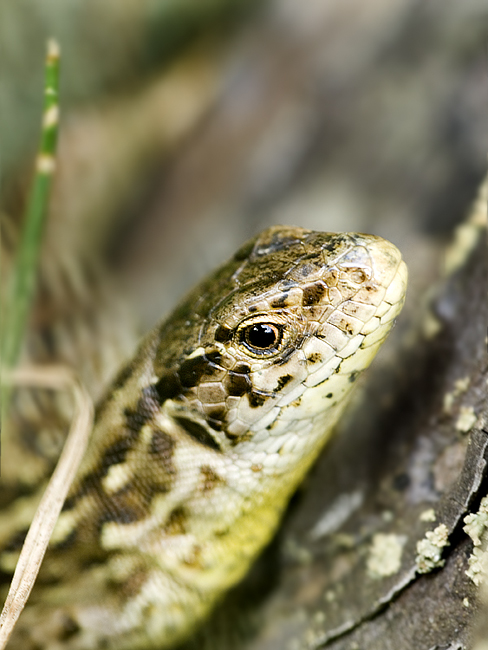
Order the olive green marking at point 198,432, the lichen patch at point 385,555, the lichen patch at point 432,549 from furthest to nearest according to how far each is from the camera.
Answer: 1. the olive green marking at point 198,432
2. the lichen patch at point 385,555
3. the lichen patch at point 432,549

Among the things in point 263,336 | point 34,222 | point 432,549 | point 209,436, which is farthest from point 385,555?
point 34,222

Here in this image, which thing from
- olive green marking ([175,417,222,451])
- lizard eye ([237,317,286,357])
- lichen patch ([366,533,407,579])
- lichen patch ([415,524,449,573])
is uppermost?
lizard eye ([237,317,286,357])

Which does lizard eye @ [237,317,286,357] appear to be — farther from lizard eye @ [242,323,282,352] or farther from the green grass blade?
the green grass blade

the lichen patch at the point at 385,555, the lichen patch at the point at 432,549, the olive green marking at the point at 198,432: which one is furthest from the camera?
the olive green marking at the point at 198,432

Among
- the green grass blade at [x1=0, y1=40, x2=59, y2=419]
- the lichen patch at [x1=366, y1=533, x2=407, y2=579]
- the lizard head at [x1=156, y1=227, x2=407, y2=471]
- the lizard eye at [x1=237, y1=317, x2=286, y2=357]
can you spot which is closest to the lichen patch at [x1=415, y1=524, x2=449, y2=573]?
the lichen patch at [x1=366, y1=533, x2=407, y2=579]

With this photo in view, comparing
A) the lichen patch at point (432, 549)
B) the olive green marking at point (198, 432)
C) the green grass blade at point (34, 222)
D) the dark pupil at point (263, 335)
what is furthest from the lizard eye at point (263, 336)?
the green grass blade at point (34, 222)

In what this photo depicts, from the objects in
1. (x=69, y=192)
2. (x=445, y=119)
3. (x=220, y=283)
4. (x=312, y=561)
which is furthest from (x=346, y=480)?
(x=69, y=192)

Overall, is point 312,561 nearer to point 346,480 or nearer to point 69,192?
point 346,480

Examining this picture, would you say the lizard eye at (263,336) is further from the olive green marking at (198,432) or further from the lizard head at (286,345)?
the olive green marking at (198,432)
